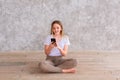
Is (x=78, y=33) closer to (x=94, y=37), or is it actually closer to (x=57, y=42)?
(x=94, y=37)

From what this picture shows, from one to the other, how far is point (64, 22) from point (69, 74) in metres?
1.26

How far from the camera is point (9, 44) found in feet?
14.9

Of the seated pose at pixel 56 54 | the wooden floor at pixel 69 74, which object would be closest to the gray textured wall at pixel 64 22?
the wooden floor at pixel 69 74

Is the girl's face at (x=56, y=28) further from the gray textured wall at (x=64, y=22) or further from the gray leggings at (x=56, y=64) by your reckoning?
the gray textured wall at (x=64, y=22)

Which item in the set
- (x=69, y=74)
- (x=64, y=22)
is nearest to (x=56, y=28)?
(x=69, y=74)

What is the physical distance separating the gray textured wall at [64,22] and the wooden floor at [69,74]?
166 millimetres

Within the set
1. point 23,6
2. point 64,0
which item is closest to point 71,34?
point 64,0

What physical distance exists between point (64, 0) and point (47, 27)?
1.52 feet

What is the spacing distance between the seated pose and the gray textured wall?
2.92ft

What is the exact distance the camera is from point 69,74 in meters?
3.44

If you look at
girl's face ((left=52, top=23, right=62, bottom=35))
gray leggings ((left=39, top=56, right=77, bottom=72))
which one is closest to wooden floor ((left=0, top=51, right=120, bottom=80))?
gray leggings ((left=39, top=56, right=77, bottom=72))

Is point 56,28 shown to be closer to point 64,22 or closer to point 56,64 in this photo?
point 56,64

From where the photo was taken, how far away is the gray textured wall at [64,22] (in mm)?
4464

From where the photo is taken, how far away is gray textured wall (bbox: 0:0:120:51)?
4.46 m
